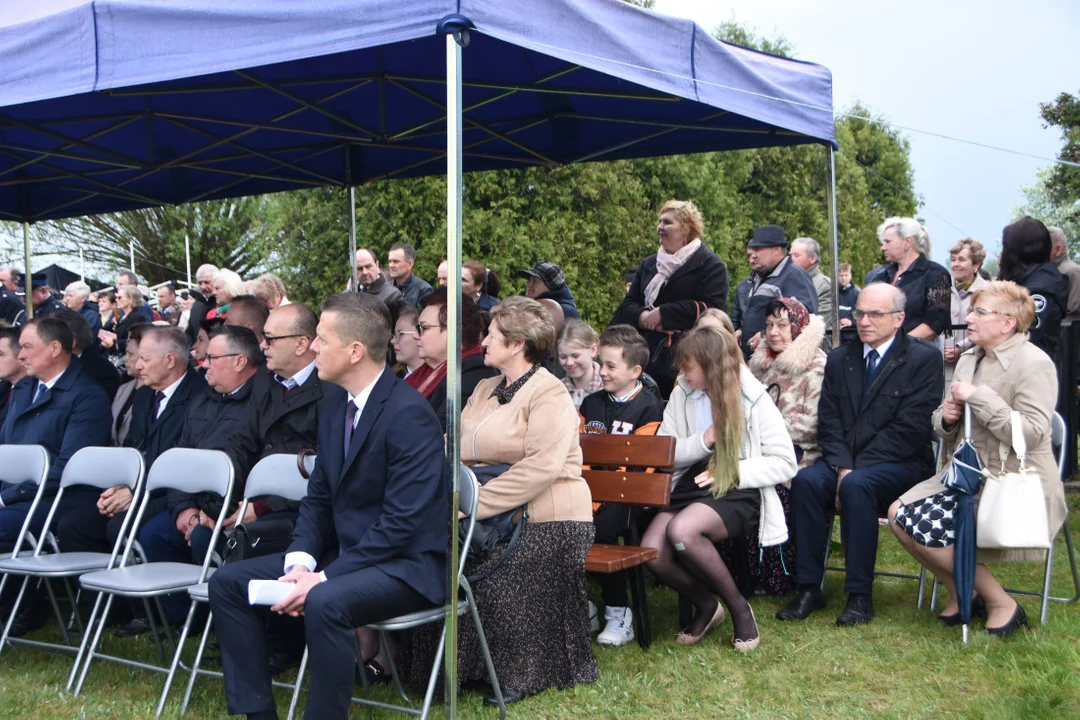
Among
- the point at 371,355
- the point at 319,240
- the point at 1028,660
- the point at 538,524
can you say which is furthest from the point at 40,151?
the point at 319,240

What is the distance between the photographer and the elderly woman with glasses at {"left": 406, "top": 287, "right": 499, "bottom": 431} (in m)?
5.09

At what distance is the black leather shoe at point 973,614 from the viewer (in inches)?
194

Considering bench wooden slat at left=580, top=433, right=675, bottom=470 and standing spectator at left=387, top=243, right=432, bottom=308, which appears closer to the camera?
bench wooden slat at left=580, top=433, right=675, bottom=470

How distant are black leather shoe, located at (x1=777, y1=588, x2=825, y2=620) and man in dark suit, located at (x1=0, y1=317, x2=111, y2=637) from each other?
11.6ft

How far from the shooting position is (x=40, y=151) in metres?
6.76

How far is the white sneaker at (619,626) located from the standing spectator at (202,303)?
15.7 ft

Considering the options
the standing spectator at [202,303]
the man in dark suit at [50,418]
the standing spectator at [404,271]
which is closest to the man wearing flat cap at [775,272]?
the standing spectator at [404,271]

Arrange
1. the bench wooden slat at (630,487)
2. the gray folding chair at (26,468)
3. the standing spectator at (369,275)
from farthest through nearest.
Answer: the standing spectator at (369,275) < the gray folding chair at (26,468) < the bench wooden slat at (630,487)

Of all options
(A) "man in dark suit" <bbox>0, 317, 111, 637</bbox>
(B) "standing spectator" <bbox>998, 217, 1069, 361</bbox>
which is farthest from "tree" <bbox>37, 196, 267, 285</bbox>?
(B) "standing spectator" <bbox>998, 217, 1069, 361</bbox>

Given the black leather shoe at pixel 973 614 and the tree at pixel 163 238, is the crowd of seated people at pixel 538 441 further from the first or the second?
the tree at pixel 163 238

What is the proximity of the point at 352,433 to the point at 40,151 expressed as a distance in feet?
13.5

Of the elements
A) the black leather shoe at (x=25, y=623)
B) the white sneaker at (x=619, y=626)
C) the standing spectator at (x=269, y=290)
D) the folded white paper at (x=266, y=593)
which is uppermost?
the standing spectator at (x=269, y=290)

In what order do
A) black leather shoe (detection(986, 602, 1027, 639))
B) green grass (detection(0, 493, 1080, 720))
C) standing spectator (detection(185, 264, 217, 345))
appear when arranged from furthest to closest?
standing spectator (detection(185, 264, 217, 345)), black leather shoe (detection(986, 602, 1027, 639)), green grass (detection(0, 493, 1080, 720))

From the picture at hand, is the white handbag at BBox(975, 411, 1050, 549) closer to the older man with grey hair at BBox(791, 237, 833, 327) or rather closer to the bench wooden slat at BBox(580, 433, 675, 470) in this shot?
the bench wooden slat at BBox(580, 433, 675, 470)
